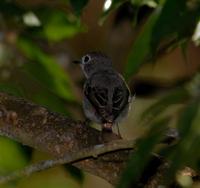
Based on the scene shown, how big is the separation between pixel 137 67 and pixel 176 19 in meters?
1.09

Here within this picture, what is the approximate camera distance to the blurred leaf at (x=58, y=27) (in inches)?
177

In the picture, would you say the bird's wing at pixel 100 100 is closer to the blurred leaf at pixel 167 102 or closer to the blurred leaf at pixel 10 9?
the blurred leaf at pixel 10 9

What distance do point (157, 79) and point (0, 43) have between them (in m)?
2.36

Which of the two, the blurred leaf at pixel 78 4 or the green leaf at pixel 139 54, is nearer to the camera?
the blurred leaf at pixel 78 4

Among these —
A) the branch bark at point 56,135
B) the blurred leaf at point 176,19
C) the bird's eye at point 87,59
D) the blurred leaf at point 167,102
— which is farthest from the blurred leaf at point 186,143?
the bird's eye at point 87,59

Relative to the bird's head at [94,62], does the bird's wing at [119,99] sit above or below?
above

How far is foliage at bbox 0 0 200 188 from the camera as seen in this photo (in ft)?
6.45

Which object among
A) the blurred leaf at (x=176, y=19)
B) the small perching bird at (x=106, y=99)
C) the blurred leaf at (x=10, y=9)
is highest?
the blurred leaf at (x=176, y=19)

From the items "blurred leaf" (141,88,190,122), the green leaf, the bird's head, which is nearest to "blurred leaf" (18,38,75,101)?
the green leaf

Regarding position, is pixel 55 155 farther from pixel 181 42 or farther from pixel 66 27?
pixel 66 27

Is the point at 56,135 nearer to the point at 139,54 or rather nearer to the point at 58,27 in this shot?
the point at 139,54

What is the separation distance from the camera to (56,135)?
11.5 feet

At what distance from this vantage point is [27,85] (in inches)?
163

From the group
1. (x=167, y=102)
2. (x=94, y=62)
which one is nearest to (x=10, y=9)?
(x=94, y=62)
